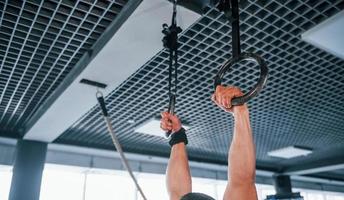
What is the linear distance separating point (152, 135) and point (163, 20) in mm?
2440

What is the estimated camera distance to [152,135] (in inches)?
156

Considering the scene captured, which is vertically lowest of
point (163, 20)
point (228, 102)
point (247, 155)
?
point (247, 155)

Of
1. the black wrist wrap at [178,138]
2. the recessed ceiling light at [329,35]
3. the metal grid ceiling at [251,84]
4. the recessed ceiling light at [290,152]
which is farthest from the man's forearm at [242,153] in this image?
the recessed ceiling light at [290,152]

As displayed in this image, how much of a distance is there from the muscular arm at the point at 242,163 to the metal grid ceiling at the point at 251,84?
90 cm

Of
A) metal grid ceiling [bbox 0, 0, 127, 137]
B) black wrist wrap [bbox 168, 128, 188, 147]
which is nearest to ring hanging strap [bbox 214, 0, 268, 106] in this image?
black wrist wrap [bbox 168, 128, 188, 147]

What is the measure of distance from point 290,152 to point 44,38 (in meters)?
3.84

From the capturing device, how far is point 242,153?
103cm

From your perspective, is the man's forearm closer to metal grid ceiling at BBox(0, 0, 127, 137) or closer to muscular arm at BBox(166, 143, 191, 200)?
muscular arm at BBox(166, 143, 191, 200)

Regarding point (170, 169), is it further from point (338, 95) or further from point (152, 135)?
point (152, 135)

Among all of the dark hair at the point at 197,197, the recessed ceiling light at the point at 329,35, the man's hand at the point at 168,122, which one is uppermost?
the recessed ceiling light at the point at 329,35

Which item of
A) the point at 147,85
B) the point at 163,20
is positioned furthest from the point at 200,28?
the point at 147,85

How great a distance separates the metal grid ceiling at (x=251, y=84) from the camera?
1.89 meters

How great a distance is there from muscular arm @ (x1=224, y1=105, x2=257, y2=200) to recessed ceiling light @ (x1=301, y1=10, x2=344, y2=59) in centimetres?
107

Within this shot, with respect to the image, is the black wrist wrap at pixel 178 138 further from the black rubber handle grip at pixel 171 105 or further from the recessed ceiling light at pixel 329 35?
the recessed ceiling light at pixel 329 35
